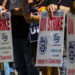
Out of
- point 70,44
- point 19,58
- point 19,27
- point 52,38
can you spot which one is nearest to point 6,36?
point 19,27

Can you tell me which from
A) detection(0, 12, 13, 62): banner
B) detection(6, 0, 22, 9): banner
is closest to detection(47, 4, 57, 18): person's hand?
detection(0, 12, 13, 62): banner

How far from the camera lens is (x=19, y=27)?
15.4 ft

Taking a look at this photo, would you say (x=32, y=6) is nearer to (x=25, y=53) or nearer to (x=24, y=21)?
(x=24, y=21)

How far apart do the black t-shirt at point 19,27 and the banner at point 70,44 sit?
951mm

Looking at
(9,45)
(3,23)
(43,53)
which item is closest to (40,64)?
(43,53)

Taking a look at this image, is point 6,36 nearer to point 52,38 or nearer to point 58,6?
point 52,38

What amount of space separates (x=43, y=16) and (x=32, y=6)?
51cm

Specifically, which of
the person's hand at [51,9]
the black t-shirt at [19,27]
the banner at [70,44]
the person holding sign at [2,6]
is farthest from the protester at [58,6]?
the person holding sign at [2,6]

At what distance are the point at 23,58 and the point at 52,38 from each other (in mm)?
1011

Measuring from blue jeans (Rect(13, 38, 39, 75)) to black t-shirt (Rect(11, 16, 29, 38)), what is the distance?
0.29ft

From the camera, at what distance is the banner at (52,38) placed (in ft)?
12.9

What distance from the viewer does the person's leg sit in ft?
15.5

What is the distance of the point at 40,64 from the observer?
4.06 meters

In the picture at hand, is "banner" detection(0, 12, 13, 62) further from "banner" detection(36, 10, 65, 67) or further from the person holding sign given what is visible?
"banner" detection(36, 10, 65, 67)
